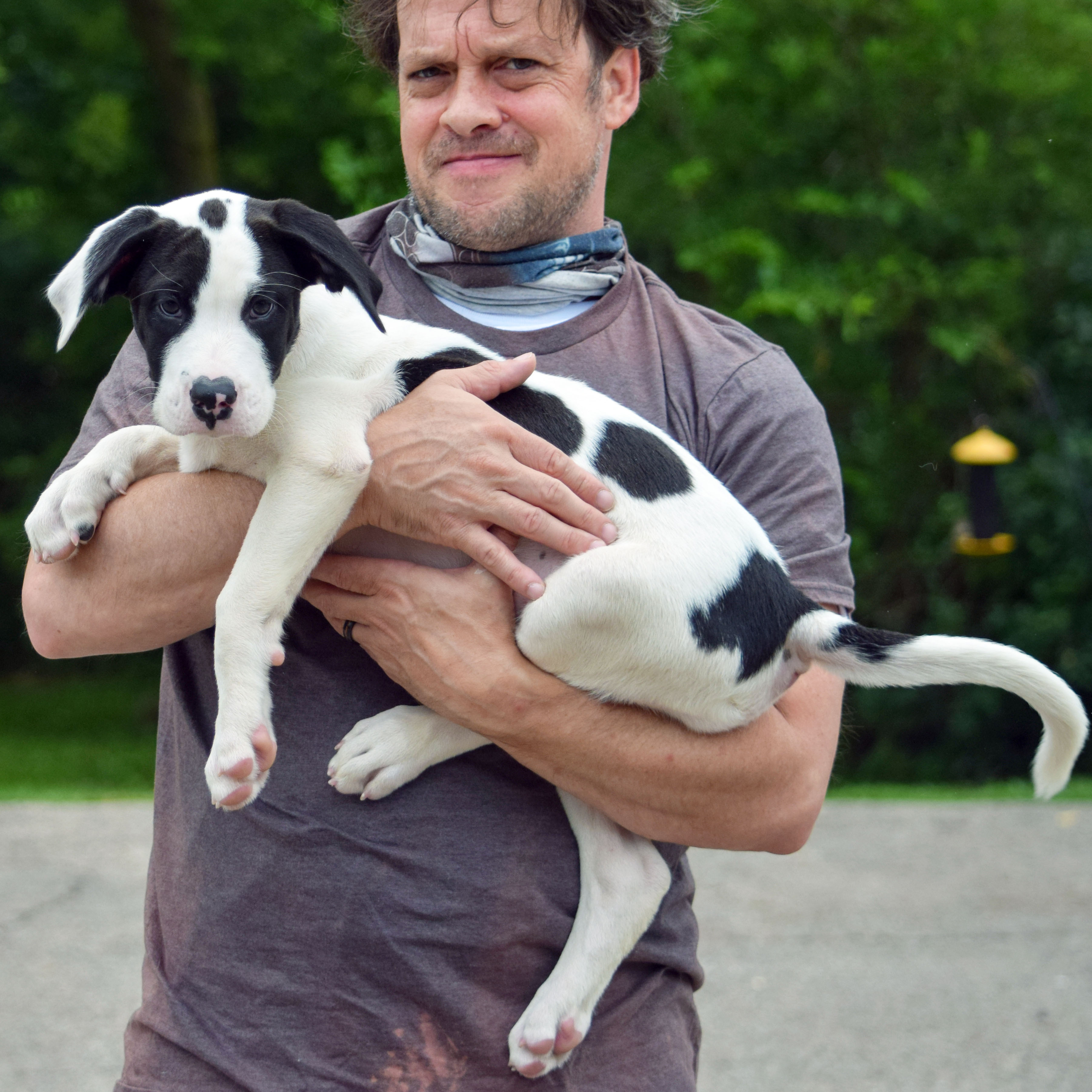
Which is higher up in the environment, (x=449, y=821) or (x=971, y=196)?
(x=449, y=821)

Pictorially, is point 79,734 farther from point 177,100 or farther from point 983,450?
point 983,450

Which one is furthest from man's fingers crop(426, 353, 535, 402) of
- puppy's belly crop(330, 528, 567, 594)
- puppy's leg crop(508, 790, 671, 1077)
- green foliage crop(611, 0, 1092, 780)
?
green foliage crop(611, 0, 1092, 780)

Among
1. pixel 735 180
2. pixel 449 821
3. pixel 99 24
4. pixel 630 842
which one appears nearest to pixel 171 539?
pixel 449 821

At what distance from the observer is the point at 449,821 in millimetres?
2195

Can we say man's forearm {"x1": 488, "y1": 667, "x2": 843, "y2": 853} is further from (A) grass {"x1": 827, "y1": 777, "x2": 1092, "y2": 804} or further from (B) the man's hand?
(A) grass {"x1": 827, "y1": 777, "x2": 1092, "y2": 804}

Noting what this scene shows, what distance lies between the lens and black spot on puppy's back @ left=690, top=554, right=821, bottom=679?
7.25 feet

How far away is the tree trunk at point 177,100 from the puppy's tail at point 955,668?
1190cm

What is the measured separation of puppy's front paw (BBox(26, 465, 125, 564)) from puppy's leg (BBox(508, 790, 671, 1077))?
93 cm

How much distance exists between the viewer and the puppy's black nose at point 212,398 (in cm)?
196

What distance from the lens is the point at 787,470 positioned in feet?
7.77

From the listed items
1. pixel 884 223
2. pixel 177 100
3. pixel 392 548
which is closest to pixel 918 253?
pixel 884 223

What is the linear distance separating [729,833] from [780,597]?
418mm

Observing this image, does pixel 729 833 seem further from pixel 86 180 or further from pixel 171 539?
pixel 86 180

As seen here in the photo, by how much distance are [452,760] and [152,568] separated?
600 millimetres
